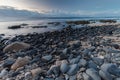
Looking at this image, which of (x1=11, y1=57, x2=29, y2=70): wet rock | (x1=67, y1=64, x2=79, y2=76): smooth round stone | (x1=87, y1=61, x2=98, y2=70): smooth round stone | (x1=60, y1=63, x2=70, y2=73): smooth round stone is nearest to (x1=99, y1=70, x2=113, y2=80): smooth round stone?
(x1=87, y1=61, x2=98, y2=70): smooth round stone

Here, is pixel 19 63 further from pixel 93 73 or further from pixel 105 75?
pixel 105 75

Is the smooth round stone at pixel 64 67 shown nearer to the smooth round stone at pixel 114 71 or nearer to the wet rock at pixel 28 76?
the wet rock at pixel 28 76

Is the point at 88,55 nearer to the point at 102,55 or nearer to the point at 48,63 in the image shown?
the point at 102,55

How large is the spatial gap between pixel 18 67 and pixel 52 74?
164cm

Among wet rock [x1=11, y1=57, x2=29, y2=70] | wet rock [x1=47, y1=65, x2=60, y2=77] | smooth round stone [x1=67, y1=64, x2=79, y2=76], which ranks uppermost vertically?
smooth round stone [x1=67, y1=64, x2=79, y2=76]

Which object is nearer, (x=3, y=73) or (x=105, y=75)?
(x=105, y=75)

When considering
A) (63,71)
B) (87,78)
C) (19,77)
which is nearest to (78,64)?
(63,71)

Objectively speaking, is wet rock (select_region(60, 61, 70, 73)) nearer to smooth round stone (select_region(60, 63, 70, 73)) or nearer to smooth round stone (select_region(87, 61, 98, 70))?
smooth round stone (select_region(60, 63, 70, 73))

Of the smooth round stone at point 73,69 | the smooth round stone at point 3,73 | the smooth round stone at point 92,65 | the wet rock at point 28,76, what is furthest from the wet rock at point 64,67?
the smooth round stone at point 3,73

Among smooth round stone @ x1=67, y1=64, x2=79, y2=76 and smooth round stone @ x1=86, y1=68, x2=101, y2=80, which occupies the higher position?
smooth round stone @ x1=86, y1=68, x2=101, y2=80

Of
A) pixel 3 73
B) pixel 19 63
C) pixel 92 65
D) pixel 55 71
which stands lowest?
pixel 3 73

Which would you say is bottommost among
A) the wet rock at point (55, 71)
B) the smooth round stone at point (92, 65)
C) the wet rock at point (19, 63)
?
the wet rock at point (19, 63)

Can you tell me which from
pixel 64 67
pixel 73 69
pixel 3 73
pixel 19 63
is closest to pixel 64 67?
pixel 64 67

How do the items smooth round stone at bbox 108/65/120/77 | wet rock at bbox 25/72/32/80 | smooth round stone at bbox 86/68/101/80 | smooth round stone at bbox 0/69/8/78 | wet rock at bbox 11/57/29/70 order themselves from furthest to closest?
wet rock at bbox 11/57/29/70 → smooth round stone at bbox 0/69/8/78 → wet rock at bbox 25/72/32/80 → smooth round stone at bbox 108/65/120/77 → smooth round stone at bbox 86/68/101/80
